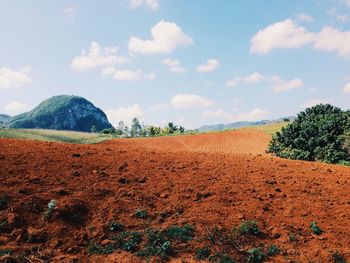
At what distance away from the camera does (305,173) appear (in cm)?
1220

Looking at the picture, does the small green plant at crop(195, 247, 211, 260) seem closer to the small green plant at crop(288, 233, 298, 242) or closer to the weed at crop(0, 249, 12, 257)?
the small green plant at crop(288, 233, 298, 242)

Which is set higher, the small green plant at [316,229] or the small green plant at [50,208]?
the small green plant at [50,208]

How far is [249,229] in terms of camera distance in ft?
26.0

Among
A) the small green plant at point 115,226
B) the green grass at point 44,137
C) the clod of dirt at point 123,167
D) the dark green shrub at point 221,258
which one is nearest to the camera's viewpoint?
the dark green shrub at point 221,258

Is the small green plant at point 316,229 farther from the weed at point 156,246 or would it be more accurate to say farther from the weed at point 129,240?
the weed at point 129,240

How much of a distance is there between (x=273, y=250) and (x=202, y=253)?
155 cm

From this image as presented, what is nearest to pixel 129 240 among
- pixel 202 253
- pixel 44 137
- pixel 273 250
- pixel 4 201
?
pixel 202 253

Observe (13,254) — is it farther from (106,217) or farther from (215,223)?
(215,223)

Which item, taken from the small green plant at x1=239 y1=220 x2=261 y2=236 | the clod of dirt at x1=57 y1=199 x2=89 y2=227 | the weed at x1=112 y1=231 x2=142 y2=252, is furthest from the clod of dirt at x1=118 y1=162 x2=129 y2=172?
the small green plant at x1=239 y1=220 x2=261 y2=236

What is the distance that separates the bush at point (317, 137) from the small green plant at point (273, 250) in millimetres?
15193

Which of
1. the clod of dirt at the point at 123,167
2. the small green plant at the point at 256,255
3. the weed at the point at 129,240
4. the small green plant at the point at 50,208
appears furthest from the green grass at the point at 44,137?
the small green plant at the point at 256,255

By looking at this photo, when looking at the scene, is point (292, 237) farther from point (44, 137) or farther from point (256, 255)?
point (44, 137)

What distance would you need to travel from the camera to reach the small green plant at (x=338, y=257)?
709 cm

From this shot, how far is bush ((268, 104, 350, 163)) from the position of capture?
21266 millimetres
